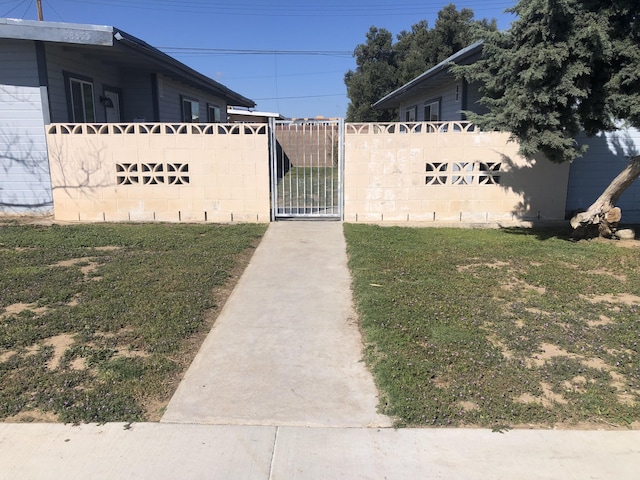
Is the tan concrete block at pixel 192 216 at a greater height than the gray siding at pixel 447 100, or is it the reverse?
the gray siding at pixel 447 100

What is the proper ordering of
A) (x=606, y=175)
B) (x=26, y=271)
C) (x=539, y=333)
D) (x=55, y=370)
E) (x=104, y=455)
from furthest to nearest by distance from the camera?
1. (x=606, y=175)
2. (x=26, y=271)
3. (x=539, y=333)
4. (x=55, y=370)
5. (x=104, y=455)

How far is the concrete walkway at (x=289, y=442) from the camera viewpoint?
2.85 meters

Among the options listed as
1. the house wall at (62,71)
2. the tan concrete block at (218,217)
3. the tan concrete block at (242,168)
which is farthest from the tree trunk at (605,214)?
the house wall at (62,71)

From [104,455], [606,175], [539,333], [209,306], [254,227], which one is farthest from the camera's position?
[606,175]

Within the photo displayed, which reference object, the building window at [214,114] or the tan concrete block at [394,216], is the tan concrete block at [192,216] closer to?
the tan concrete block at [394,216]

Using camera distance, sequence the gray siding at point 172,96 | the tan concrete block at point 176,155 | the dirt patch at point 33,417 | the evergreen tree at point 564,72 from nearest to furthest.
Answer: the dirt patch at point 33,417
the evergreen tree at point 564,72
the tan concrete block at point 176,155
the gray siding at point 172,96

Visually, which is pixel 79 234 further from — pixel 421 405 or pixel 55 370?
pixel 421 405

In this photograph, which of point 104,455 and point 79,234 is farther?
point 79,234

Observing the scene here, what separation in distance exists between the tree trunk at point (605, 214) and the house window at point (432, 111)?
752 cm

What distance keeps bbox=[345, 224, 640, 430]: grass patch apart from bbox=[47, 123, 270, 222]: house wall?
3.28 m

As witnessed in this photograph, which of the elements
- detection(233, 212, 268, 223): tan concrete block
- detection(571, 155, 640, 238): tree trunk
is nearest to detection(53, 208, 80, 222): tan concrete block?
detection(233, 212, 268, 223): tan concrete block

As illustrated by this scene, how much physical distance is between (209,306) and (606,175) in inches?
342

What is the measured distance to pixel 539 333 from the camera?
458 centimetres

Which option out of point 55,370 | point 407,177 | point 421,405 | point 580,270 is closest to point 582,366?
point 421,405
